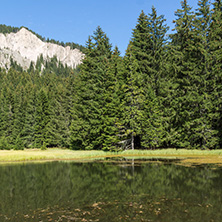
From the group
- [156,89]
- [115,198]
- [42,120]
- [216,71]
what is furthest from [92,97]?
[115,198]

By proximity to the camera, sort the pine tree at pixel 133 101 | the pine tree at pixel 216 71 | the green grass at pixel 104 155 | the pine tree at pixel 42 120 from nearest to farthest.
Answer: the green grass at pixel 104 155, the pine tree at pixel 216 71, the pine tree at pixel 133 101, the pine tree at pixel 42 120

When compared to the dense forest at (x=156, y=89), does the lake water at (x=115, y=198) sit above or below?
below

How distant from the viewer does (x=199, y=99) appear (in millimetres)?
35938

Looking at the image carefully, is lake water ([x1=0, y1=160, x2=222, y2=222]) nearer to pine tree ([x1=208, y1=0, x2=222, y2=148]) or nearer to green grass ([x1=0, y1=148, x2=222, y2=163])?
green grass ([x1=0, y1=148, x2=222, y2=163])

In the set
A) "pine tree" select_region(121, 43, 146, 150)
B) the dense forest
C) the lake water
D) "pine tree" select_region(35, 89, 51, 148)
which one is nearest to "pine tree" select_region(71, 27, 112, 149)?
the dense forest

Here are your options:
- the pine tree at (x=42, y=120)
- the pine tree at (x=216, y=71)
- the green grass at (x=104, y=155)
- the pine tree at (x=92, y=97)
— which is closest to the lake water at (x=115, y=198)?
the green grass at (x=104, y=155)

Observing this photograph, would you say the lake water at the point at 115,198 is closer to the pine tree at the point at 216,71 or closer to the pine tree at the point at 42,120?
the pine tree at the point at 216,71

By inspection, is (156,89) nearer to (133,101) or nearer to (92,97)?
(133,101)

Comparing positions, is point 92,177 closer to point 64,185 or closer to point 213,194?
point 64,185

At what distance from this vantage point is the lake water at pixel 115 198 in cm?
969

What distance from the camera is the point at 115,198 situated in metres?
12.4

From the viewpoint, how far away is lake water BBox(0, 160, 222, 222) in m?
9.69

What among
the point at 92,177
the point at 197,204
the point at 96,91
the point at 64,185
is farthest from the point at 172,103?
the point at 197,204

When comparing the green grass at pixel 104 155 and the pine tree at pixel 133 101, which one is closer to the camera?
the green grass at pixel 104 155
